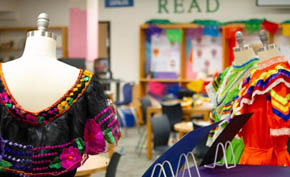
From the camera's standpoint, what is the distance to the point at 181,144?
5.14ft

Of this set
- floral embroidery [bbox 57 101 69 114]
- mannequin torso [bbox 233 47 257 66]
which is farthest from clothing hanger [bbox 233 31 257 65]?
floral embroidery [bbox 57 101 69 114]

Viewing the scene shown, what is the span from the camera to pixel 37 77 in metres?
2.01

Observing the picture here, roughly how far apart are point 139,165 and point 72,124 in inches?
179

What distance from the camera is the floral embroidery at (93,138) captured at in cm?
204

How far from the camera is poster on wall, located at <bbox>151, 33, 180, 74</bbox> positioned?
1051 centimetres

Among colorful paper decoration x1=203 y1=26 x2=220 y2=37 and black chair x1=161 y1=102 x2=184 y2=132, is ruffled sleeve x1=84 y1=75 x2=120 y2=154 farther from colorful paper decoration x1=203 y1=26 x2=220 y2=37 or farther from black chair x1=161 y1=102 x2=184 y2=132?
colorful paper decoration x1=203 y1=26 x2=220 y2=37

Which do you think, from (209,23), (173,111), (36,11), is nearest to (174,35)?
(209,23)

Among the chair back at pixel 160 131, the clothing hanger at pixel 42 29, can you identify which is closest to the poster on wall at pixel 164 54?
the chair back at pixel 160 131

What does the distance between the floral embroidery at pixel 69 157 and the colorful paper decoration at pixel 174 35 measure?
8.34 meters

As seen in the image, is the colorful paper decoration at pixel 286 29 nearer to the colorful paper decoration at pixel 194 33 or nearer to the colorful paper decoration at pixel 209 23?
the colorful paper decoration at pixel 209 23

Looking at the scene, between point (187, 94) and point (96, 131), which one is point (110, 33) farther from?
point (96, 131)

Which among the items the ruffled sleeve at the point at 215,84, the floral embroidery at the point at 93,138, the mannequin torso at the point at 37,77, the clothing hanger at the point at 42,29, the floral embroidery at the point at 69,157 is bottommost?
the floral embroidery at the point at 69,157

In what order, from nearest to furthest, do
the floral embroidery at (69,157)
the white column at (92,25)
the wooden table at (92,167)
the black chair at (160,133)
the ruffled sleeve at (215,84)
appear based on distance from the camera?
the floral embroidery at (69,157) < the wooden table at (92,167) < the ruffled sleeve at (215,84) < the black chair at (160,133) < the white column at (92,25)

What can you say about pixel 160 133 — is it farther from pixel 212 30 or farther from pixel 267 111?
pixel 212 30
